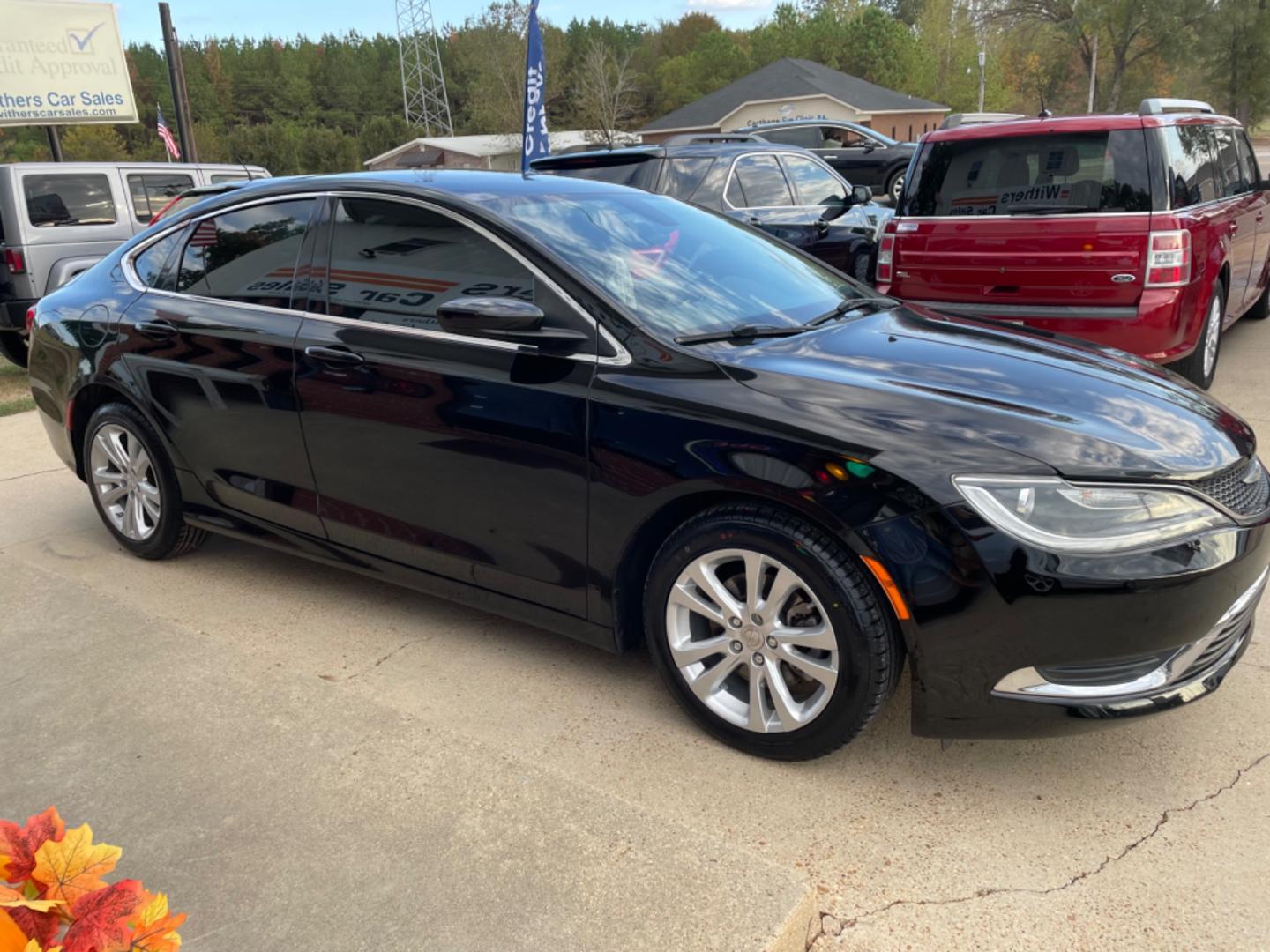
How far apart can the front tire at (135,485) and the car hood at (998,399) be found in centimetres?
268

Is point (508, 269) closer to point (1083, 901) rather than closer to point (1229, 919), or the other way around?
point (1083, 901)

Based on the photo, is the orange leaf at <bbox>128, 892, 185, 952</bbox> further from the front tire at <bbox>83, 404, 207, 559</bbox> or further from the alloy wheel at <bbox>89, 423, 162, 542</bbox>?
the alloy wheel at <bbox>89, 423, 162, 542</bbox>

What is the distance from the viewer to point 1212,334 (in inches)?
253

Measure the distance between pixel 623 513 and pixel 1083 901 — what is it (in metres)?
1.50

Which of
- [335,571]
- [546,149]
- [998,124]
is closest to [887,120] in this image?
[546,149]

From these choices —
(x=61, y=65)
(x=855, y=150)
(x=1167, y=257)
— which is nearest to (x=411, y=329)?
(x=1167, y=257)

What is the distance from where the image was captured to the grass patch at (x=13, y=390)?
820 centimetres

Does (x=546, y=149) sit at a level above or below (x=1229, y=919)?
above

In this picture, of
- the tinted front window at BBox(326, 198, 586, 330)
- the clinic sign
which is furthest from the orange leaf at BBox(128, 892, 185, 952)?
the clinic sign

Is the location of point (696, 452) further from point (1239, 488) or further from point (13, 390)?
point (13, 390)

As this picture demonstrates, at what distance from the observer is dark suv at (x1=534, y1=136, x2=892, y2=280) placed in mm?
7457

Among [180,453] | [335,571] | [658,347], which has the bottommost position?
[335,571]

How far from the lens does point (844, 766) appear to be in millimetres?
2836

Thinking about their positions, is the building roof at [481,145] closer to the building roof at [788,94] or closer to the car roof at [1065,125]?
the building roof at [788,94]
